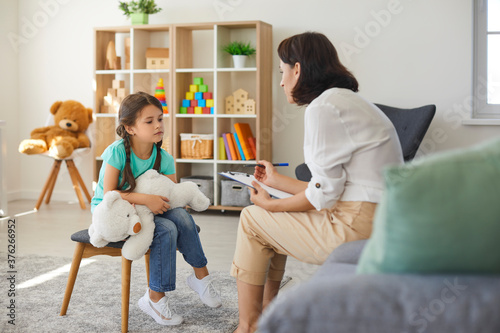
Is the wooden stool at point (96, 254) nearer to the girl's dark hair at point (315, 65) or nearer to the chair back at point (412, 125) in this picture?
the girl's dark hair at point (315, 65)

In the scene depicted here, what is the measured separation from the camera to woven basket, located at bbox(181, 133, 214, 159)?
15.2 ft

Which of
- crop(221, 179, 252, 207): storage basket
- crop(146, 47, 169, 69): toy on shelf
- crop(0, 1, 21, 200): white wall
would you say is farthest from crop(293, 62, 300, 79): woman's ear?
crop(0, 1, 21, 200): white wall

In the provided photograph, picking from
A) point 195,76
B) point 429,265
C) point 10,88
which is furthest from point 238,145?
point 429,265

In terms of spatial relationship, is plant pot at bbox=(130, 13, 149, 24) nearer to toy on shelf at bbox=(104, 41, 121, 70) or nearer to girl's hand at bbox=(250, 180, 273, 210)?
toy on shelf at bbox=(104, 41, 121, 70)

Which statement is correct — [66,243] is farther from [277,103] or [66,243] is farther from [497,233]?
[497,233]

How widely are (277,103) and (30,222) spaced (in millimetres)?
2091

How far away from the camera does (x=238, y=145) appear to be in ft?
14.9

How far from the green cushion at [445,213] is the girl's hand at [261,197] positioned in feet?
3.16

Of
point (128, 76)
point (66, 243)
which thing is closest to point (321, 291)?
point (66, 243)

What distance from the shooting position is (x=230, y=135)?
4562 mm

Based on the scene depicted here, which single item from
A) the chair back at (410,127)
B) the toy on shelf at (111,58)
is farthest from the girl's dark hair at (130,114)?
the toy on shelf at (111,58)

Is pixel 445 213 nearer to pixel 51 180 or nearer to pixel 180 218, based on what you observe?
pixel 180 218

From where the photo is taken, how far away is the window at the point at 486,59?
4273mm

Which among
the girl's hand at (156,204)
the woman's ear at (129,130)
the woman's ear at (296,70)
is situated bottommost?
the girl's hand at (156,204)
